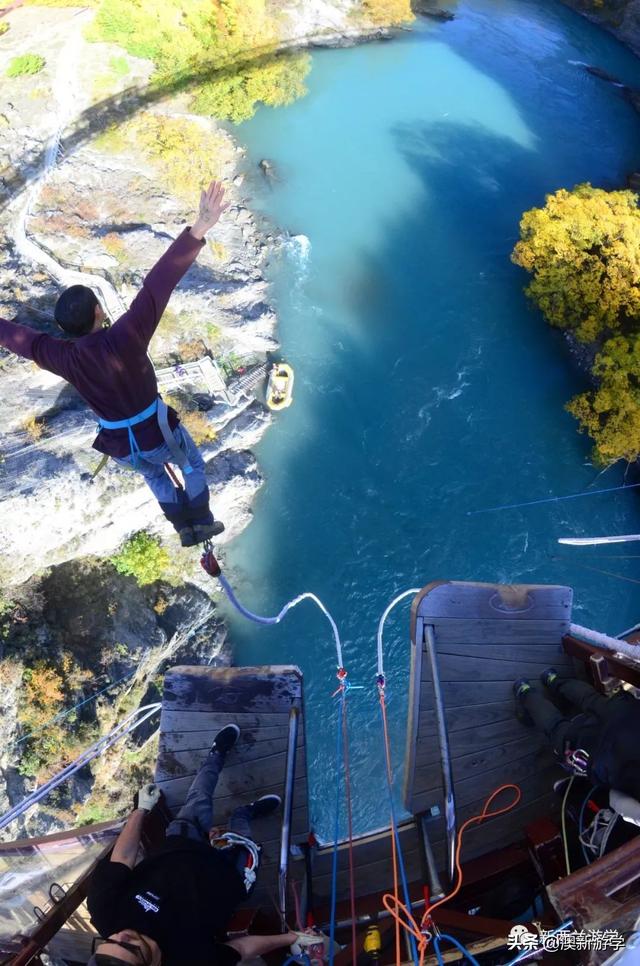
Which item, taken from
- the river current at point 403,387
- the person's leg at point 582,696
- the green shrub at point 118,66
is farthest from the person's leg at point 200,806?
the green shrub at point 118,66

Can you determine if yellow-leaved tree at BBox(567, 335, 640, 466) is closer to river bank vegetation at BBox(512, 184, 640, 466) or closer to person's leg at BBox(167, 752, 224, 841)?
river bank vegetation at BBox(512, 184, 640, 466)

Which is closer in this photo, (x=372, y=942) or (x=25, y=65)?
(x=372, y=942)

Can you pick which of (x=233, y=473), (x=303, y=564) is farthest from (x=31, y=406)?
(x=303, y=564)

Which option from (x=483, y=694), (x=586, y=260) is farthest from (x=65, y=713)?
(x=586, y=260)

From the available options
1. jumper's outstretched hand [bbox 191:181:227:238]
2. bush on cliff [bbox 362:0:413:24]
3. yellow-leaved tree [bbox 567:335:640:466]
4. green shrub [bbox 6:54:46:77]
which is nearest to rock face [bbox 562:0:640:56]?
bush on cliff [bbox 362:0:413:24]

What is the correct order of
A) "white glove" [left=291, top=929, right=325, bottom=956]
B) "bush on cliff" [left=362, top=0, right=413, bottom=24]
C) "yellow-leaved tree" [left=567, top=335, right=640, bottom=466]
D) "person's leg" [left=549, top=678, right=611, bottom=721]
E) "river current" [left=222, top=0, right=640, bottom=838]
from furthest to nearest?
"bush on cliff" [left=362, top=0, right=413, bottom=24]
"river current" [left=222, top=0, right=640, bottom=838]
"yellow-leaved tree" [left=567, top=335, right=640, bottom=466]
"person's leg" [left=549, top=678, right=611, bottom=721]
"white glove" [left=291, top=929, right=325, bottom=956]

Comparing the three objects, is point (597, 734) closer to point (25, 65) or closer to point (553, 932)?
point (553, 932)
